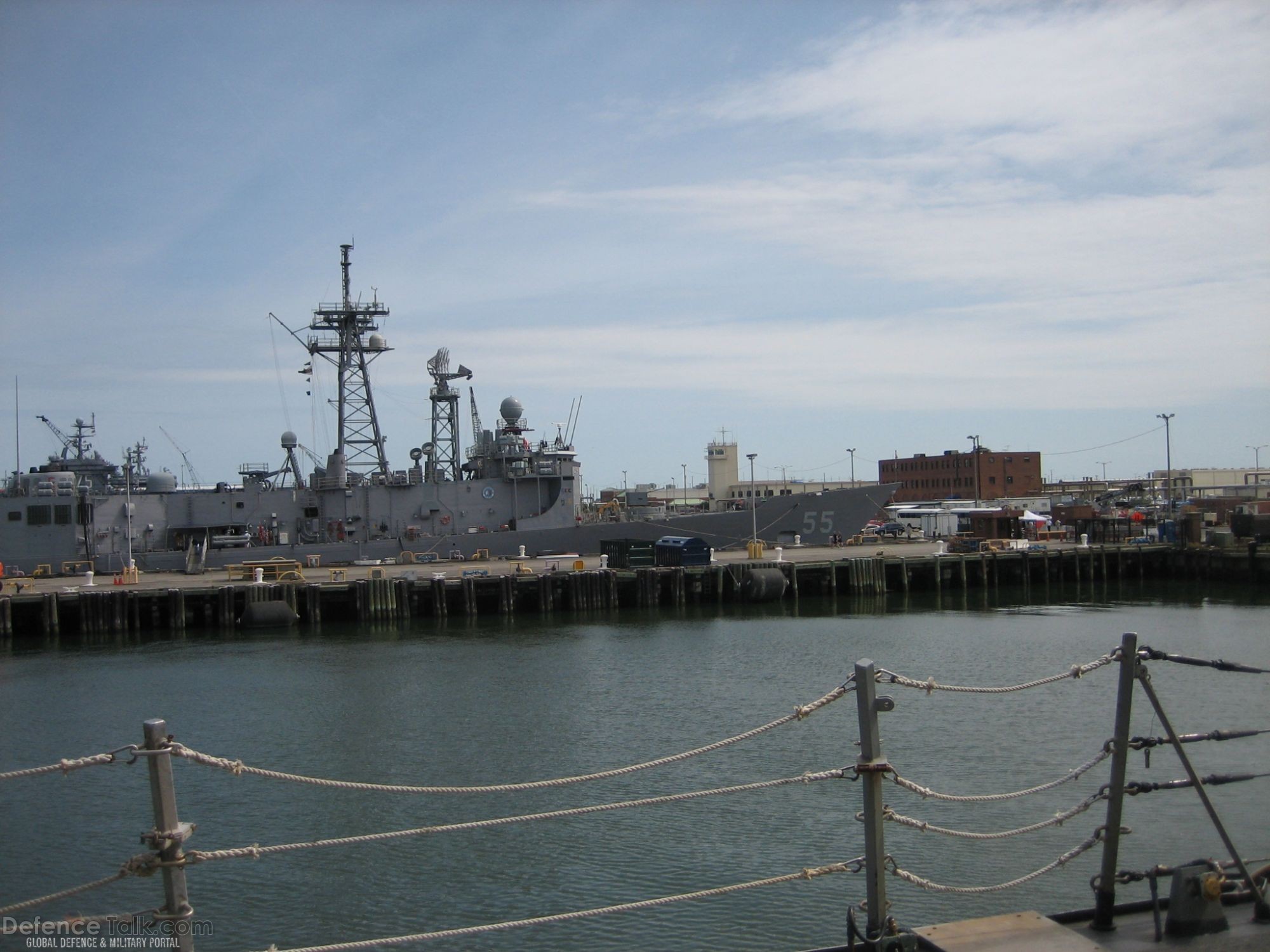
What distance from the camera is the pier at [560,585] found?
32.6 m

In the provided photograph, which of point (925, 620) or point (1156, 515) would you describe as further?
point (1156, 515)

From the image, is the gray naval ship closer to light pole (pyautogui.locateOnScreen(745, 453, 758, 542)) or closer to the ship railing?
light pole (pyautogui.locateOnScreen(745, 453, 758, 542))

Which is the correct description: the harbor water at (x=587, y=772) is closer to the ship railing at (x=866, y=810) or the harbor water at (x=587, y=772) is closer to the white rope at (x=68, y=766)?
the ship railing at (x=866, y=810)

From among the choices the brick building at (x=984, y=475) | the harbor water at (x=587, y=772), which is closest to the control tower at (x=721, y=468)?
the brick building at (x=984, y=475)

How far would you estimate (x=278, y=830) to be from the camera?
41.8 feet

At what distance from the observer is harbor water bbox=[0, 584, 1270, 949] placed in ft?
33.9

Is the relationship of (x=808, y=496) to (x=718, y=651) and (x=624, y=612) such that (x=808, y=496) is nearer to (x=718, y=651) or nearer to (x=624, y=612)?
(x=624, y=612)

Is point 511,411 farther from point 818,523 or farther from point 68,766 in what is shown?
point 68,766

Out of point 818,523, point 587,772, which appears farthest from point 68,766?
point 818,523

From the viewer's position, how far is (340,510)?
42094 mm

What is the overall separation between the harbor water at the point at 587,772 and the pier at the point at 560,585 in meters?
5.06

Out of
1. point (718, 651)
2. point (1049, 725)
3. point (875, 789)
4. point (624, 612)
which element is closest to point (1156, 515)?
point (624, 612)

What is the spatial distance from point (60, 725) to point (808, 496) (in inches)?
1317

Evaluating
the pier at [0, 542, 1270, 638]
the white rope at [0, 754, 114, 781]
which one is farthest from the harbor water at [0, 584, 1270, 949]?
the white rope at [0, 754, 114, 781]
